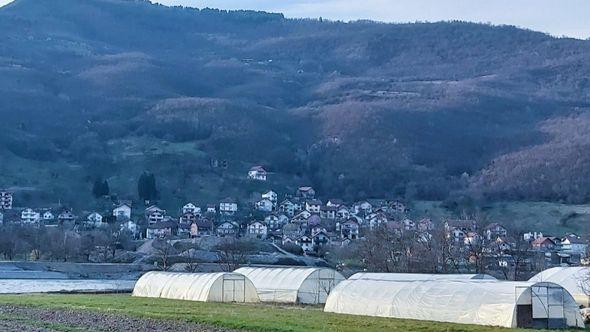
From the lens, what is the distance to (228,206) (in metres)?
134

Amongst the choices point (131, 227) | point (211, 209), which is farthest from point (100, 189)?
point (131, 227)

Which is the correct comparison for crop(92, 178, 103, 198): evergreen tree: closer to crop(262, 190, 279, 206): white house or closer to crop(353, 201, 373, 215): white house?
crop(262, 190, 279, 206): white house

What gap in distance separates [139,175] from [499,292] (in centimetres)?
11530

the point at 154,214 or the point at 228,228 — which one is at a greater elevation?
the point at 154,214

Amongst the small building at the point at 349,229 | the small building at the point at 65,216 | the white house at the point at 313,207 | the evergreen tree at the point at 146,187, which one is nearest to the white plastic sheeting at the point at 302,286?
the small building at the point at 349,229

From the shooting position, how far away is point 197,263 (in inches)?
3354

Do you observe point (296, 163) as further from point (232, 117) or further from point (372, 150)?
point (232, 117)

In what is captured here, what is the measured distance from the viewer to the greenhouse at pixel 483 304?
1299 inches

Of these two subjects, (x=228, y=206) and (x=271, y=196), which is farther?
(x=271, y=196)

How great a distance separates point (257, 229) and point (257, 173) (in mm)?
35134

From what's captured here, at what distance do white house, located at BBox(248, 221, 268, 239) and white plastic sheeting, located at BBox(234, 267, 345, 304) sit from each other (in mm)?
73462

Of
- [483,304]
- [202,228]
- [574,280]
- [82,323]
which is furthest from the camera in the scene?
[202,228]

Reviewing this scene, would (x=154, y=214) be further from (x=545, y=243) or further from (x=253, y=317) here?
(x=253, y=317)

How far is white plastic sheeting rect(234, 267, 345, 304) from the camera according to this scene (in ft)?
152
